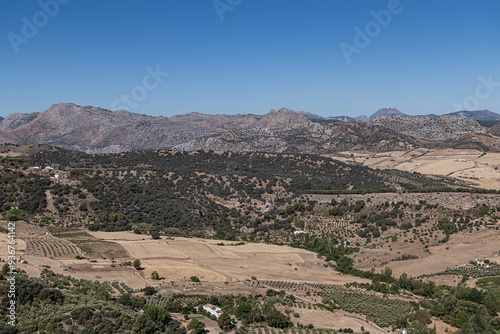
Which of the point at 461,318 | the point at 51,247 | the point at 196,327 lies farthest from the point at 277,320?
the point at 51,247

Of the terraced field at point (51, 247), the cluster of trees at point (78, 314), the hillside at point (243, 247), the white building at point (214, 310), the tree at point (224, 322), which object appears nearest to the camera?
the cluster of trees at point (78, 314)

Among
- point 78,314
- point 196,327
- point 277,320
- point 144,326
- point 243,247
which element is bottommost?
point 277,320

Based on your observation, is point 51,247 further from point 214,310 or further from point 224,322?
point 224,322

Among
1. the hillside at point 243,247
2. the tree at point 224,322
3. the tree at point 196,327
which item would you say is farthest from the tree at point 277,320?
the tree at point 196,327

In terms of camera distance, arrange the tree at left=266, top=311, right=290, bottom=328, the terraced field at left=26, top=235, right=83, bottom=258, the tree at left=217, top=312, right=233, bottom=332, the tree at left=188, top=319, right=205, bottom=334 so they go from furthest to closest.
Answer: the terraced field at left=26, top=235, right=83, bottom=258
the tree at left=266, top=311, right=290, bottom=328
the tree at left=217, top=312, right=233, bottom=332
the tree at left=188, top=319, right=205, bottom=334

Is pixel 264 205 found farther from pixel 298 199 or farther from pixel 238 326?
pixel 238 326

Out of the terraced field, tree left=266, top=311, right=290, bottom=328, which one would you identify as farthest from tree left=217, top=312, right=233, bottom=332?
the terraced field

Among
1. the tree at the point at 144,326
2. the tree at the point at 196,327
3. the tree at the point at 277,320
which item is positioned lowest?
the tree at the point at 277,320

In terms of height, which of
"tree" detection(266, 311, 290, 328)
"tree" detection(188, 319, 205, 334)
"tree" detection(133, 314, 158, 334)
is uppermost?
"tree" detection(133, 314, 158, 334)

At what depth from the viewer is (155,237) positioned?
253 feet

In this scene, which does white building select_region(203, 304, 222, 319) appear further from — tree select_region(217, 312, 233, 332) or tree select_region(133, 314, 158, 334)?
tree select_region(133, 314, 158, 334)

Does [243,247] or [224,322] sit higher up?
[243,247]

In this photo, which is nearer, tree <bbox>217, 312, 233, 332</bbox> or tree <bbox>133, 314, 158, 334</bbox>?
tree <bbox>133, 314, 158, 334</bbox>

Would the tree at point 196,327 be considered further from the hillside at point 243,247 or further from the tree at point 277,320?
the tree at point 277,320
